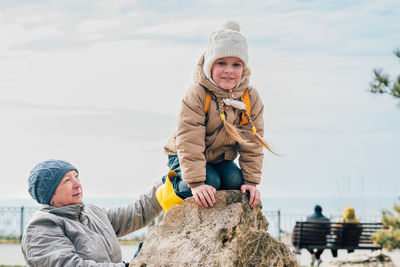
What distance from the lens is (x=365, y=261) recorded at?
8477mm

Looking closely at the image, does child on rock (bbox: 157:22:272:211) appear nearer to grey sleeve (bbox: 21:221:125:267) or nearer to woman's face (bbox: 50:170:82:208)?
woman's face (bbox: 50:170:82:208)

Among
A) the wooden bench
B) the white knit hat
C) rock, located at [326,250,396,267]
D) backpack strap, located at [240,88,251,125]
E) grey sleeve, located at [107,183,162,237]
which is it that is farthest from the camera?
the wooden bench

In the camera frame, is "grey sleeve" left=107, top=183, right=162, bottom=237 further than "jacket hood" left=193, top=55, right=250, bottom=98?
Yes

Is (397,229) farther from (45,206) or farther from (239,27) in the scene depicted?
(45,206)

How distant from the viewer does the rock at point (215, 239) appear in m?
3.22

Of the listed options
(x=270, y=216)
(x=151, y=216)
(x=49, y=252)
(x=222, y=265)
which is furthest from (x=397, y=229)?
(x=270, y=216)

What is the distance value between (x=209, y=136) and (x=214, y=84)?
0.35m

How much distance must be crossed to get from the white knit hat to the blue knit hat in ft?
3.82

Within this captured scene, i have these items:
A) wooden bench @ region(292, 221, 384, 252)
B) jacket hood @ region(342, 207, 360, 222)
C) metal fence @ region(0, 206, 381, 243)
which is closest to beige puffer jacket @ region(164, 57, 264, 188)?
wooden bench @ region(292, 221, 384, 252)

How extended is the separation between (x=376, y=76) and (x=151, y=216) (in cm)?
493

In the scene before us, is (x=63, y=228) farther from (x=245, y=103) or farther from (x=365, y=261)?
(x=365, y=261)

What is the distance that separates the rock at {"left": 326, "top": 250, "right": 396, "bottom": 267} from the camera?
8.44 m

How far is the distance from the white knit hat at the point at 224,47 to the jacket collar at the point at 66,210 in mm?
1229

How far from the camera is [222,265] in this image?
10.3ft
